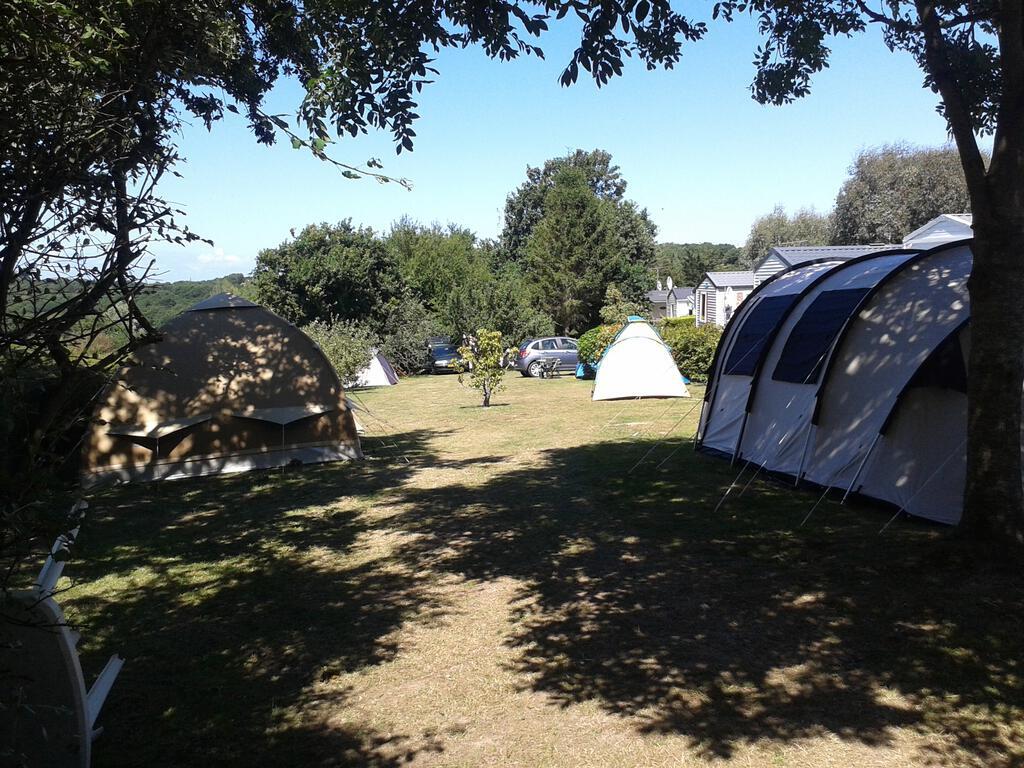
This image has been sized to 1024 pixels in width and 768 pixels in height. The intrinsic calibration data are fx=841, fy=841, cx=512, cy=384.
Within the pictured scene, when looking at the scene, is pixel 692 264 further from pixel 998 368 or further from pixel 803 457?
pixel 998 368

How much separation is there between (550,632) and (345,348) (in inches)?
796

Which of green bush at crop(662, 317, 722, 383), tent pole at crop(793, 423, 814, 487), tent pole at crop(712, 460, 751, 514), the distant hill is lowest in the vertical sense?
tent pole at crop(712, 460, 751, 514)

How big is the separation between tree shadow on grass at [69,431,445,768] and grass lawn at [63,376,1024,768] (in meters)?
0.02

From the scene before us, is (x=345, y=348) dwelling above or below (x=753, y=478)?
above

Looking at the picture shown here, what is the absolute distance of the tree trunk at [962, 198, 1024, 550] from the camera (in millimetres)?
6160

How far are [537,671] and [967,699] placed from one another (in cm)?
230

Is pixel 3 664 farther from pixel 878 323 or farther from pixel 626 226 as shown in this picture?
pixel 626 226

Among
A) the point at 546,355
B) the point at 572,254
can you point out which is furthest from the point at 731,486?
the point at 572,254

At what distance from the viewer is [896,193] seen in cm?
4478

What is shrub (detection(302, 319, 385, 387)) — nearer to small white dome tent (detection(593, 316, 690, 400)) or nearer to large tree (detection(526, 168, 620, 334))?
small white dome tent (detection(593, 316, 690, 400))

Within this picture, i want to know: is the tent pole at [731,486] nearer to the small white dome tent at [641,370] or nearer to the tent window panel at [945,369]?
the tent window panel at [945,369]

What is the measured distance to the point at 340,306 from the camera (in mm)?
33875

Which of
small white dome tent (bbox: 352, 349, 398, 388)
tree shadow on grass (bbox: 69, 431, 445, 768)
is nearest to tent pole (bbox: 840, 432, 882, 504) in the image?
tree shadow on grass (bbox: 69, 431, 445, 768)

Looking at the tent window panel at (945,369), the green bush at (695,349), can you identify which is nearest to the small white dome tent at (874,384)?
the tent window panel at (945,369)
